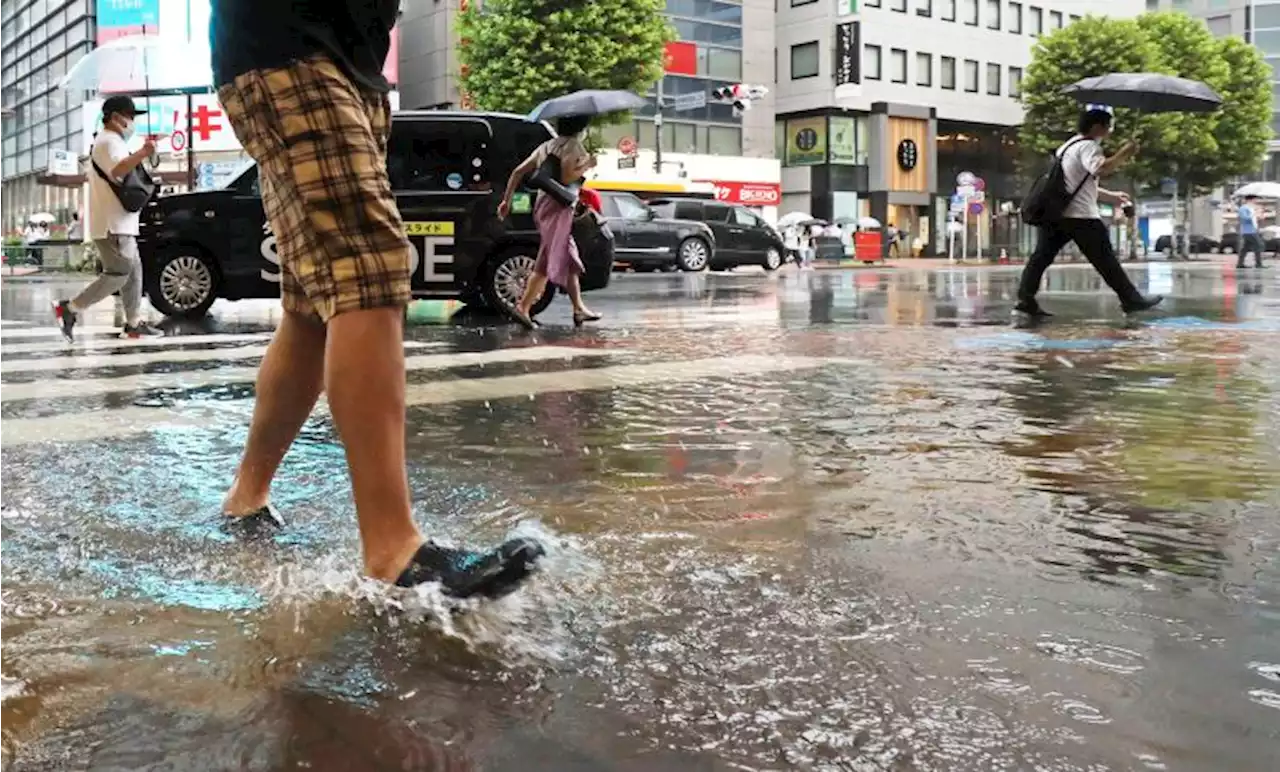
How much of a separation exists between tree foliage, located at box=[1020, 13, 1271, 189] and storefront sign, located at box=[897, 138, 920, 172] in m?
4.85

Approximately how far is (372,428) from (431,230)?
29.2 ft

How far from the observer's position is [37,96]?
Result: 63375mm

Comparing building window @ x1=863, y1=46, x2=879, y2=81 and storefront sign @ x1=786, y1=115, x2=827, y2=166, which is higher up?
building window @ x1=863, y1=46, x2=879, y2=81

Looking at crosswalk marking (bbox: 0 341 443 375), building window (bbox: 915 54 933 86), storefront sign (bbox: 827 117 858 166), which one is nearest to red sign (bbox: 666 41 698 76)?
storefront sign (bbox: 827 117 858 166)

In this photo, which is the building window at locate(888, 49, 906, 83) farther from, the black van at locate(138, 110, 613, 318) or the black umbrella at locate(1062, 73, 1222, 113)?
the black van at locate(138, 110, 613, 318)

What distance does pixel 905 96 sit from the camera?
191ft

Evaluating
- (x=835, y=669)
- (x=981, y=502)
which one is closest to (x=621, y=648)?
(x=835, y=669)

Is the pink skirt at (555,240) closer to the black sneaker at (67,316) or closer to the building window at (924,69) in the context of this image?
the black sneaker at (67,316)

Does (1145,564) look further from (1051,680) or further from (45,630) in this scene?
(45,630)

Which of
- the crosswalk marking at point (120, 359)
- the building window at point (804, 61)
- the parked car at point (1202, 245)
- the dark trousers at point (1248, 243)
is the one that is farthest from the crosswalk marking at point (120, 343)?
the parked car at point (1202, 245)

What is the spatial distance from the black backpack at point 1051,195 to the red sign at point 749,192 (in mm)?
40814

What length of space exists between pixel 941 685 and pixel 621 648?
56 cm

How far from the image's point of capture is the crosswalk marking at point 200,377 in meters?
6.08

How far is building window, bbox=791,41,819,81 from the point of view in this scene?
56.6 meters
